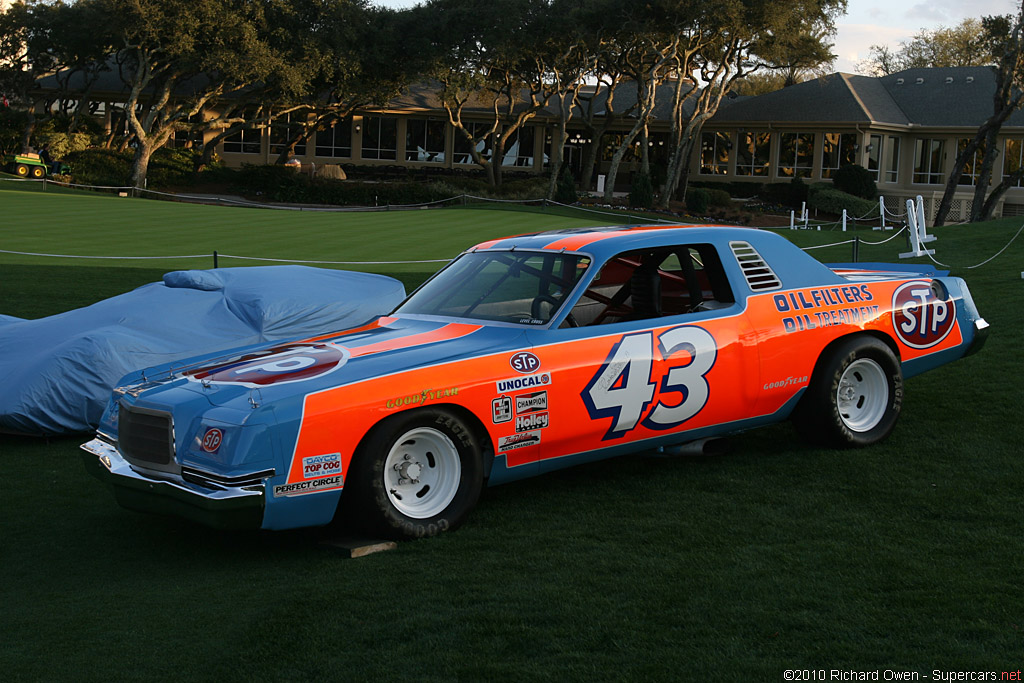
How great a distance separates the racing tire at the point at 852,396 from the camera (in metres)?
6.66

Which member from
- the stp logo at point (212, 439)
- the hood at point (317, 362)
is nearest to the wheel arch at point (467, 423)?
the hood at point (317, 362)

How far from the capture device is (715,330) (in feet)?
20.5

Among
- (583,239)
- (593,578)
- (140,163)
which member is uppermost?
(140,163)

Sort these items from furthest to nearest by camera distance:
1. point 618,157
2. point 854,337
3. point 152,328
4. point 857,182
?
point 857,182
point 618,157
point 152,328
point 854,337

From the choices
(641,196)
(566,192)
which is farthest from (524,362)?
(641,196)

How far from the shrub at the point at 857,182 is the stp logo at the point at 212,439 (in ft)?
141

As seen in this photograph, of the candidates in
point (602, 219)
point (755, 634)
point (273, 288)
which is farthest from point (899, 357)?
point (602, 219)

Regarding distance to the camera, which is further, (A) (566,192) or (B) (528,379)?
(A) (566,192)

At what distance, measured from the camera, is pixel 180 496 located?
16.1 feet

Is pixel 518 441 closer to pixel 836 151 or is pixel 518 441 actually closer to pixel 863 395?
pixel 863 395

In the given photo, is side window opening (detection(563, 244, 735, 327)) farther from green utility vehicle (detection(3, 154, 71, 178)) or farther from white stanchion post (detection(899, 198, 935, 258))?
green utility vehicle (detection(3, 154, 71, 178))

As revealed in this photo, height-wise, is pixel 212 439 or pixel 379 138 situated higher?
pixel 379 138

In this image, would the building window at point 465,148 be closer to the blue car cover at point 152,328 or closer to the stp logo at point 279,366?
the blue car cover at point 152,328

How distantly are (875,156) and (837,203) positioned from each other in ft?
23.5
